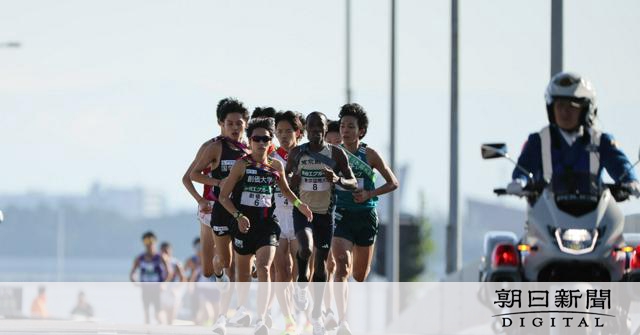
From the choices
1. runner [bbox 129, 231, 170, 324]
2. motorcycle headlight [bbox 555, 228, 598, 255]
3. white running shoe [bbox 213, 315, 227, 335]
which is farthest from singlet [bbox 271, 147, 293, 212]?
runner [bbox 129, 231, 170, 324]

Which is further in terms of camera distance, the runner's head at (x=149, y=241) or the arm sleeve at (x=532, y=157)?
the runner's head at (x=149, y=241)

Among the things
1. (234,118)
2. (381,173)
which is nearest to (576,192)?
(381,173)

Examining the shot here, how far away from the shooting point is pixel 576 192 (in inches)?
579

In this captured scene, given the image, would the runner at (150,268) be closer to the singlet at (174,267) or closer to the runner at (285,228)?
the singlet at (174,267)

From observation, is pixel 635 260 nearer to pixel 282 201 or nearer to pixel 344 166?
pixel 344 166

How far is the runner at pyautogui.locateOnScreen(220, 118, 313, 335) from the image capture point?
19.4 m

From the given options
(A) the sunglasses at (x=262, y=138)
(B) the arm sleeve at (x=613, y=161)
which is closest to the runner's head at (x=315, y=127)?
(A) the sunglasses at (x=262, y=138)

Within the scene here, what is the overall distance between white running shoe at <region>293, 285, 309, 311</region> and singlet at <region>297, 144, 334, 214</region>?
2.20 ft

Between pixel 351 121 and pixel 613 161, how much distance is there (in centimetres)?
523

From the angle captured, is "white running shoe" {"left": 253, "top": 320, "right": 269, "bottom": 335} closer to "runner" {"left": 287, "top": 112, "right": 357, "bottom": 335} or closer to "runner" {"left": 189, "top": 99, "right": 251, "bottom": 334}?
"runner" {"left": 287, "top": 112, "right": 357, "bottom": 335}

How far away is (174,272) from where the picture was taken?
35969mm

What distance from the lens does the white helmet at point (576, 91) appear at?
15.0 m

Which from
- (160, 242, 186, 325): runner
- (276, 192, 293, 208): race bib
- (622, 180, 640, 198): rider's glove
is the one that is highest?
(622, 180, 640, 198): rider's glove

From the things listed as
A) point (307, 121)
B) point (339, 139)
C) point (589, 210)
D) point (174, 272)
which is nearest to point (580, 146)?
point (589, 210)
